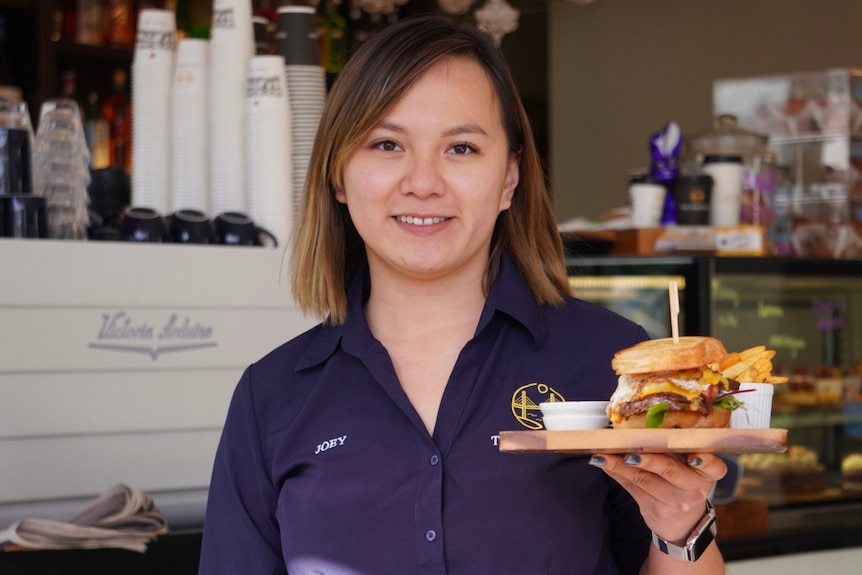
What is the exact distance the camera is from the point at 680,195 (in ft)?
11.6

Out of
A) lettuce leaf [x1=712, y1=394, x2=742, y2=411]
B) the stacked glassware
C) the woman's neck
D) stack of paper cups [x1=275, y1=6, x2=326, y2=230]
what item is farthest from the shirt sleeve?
stack of paper cups [x1=275, y1=6, x2=326, y2=230]

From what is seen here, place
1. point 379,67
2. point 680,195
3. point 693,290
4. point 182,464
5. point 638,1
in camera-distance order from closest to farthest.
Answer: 1. point 379,67
2. point 182,464
3. point 693,290
4. point 680,195
5. point 638,1

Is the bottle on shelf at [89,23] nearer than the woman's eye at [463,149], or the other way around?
the woman's eye at [463,149]

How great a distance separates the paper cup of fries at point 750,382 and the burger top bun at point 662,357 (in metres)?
0.06

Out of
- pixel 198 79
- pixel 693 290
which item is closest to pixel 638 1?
pixel 693 290

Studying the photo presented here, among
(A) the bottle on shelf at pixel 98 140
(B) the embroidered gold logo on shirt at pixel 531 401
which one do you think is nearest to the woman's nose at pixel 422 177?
(B) the embroidered gold logo on shirt at pixel 531 401

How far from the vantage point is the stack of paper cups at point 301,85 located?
2.76 metres

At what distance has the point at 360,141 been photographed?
1475 millimetres

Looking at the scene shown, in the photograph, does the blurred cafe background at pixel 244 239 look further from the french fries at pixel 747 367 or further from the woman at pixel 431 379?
the french fries at pixel 747 367

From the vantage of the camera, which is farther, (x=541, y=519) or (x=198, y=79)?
(x=198, y=79)

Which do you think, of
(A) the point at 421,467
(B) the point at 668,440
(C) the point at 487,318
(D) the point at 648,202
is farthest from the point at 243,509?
(D) the point at 648,202

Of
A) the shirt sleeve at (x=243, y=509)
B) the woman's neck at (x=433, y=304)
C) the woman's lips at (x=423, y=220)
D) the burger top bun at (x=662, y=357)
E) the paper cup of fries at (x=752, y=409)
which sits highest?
the woman's lips at (x=423, y=220)

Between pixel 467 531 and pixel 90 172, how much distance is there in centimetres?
169

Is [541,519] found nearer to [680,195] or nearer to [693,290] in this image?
[693,290]
